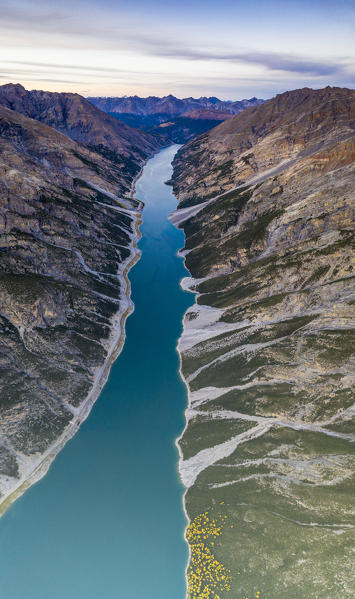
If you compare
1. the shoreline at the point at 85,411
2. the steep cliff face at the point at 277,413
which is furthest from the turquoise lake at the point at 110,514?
the steep cliff face at the point at 277,413

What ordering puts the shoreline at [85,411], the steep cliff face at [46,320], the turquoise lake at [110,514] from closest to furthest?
the turquoise lake at [110,514] < the shoreline at [85,411] < the steep cliff face at [46,320]

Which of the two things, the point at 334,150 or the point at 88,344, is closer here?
the point at 88,344

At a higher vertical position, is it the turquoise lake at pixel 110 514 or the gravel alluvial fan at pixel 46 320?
the gravel alluvial fan at pixel 46 320

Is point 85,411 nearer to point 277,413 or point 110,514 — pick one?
point 110,514

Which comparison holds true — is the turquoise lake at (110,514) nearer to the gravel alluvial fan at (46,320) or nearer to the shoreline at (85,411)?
the shoreline at (85,411)

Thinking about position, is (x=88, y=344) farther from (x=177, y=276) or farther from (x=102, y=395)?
(x=177, y=276)

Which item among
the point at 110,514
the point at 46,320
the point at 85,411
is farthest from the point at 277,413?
the point at 46,320

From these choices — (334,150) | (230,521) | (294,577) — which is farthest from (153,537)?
(334,150)
